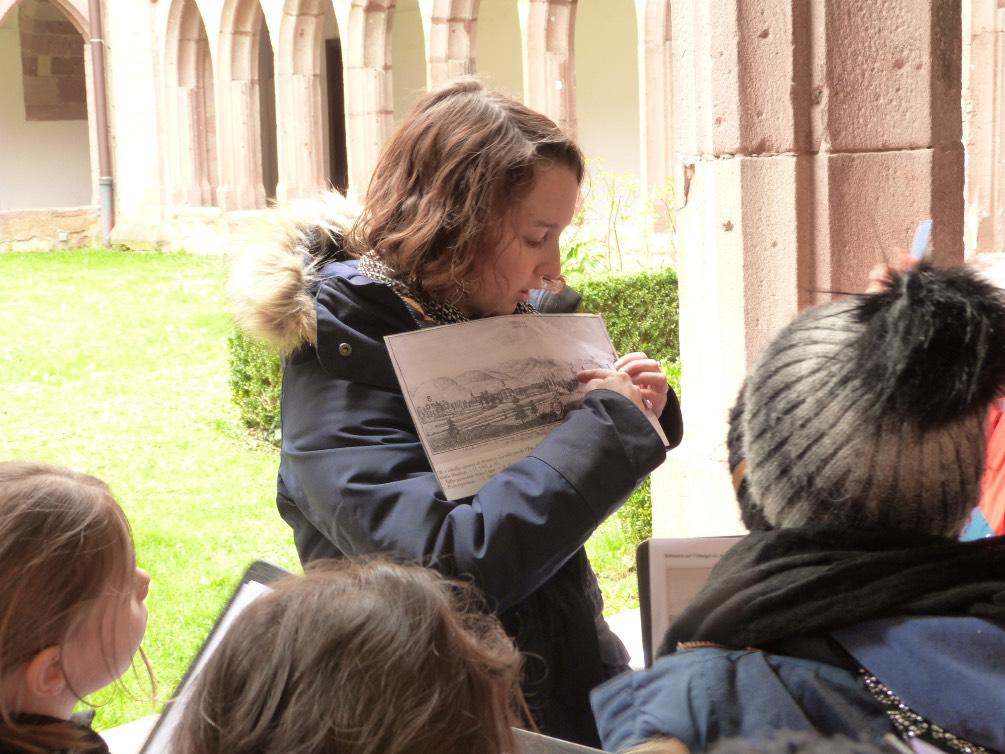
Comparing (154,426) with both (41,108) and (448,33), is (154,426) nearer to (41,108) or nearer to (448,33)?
(448,33)

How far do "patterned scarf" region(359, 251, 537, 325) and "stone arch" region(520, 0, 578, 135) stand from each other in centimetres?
1002

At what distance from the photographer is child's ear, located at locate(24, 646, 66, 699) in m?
1.47

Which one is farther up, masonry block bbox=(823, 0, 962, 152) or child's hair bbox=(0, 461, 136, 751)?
masonry block bbox=(823, 0, 962, 152)

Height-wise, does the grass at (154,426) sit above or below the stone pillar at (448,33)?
below

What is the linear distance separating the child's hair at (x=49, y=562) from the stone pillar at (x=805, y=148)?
2034mm

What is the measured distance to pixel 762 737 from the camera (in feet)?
3.49

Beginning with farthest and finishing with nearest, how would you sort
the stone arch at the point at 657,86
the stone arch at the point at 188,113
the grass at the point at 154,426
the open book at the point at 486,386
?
1. the stone arch at the point at 188,113
2. the stone arch at the point at 657,86
3. the grass at the point at 154,426
4. the open book at the point at 486,386

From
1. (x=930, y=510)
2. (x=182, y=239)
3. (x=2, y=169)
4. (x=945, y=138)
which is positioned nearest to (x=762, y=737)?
(x=930, y=510)

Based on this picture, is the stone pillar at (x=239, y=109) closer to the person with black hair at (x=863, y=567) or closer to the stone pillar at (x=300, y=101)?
the stone pillar at (x=300, y=101)

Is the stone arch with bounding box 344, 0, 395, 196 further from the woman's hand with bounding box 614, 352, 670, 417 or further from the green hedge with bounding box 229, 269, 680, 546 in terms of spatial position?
the woman's hand with bounding box 614, 352, 670, 417

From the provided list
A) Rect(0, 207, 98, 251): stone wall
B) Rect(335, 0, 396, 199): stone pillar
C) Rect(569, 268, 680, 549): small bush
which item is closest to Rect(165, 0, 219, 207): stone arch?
Rect(0, 207, 98, 251): stone wall

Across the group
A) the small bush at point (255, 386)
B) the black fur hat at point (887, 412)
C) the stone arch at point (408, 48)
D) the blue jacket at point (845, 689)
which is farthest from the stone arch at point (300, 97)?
the blue jacket at point (845, 689)

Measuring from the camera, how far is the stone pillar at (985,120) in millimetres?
6941

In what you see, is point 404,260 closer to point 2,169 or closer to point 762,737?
point 762,737
